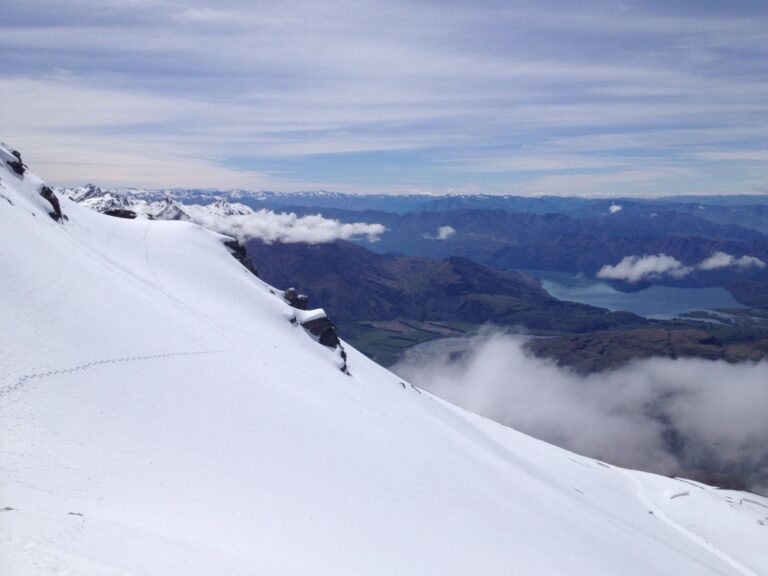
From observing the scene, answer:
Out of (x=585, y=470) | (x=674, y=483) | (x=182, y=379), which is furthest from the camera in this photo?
(x=674, y=483)

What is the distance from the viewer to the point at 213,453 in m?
22.8

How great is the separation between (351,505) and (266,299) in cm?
3510

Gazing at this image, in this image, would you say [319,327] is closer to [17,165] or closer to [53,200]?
[53,200]

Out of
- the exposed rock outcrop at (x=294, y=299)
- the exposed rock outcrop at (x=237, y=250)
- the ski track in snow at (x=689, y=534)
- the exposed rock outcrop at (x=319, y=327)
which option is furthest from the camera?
the exposed rock outcrop at (x=237, y=250)

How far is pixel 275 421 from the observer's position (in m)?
28.9

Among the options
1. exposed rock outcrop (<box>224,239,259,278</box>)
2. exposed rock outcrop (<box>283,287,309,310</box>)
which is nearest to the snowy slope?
exposed rock outcrop (<box>283,287,309,310</box>)

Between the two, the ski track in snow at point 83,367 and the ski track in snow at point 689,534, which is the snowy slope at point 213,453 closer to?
the ski track in snow at point 83,367

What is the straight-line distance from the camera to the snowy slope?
15.5 meters

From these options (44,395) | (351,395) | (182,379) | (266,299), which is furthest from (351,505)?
(266,299)

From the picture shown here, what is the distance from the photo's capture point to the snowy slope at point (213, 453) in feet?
50.7

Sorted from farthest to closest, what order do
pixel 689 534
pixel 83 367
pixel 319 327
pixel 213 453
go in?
pixel 689 534 < pixel 319 327 < pixel 83 367 < pixel 213 453

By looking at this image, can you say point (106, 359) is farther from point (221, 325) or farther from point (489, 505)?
point (489, 505)

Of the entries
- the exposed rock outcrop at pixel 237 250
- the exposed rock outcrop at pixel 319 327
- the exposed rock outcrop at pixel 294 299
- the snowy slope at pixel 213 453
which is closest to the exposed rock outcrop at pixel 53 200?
the snowy slope at pixel 213 453

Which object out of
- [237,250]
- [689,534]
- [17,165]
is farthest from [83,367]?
[689,534]
